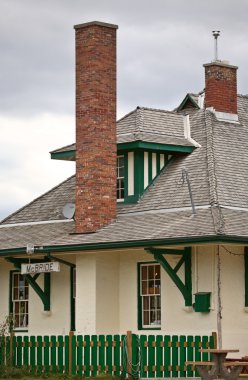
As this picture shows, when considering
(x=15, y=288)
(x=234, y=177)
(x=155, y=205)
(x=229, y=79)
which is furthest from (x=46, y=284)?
(x=229, y=79)

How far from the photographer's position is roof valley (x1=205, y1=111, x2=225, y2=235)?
27975 millimetres

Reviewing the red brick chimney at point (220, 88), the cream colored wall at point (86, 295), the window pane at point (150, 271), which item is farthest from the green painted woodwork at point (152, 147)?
the window pane at point (150, 271)

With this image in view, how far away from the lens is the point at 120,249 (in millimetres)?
A: 29484

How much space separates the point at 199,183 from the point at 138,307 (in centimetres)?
351

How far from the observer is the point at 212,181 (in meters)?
30.5

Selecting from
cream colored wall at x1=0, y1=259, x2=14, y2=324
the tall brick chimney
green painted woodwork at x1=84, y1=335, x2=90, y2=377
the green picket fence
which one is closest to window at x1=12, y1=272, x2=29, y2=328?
cream colored wall at x1=0, y1=259, x2=14, y2=324

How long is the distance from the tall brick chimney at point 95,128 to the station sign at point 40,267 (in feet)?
3.83

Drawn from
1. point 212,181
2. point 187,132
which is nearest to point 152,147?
point 187,132

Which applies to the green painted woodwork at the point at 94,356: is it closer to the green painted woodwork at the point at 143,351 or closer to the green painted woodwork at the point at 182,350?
the green painted woodwork at the point at 143,351

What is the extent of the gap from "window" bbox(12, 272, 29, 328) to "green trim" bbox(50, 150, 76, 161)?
140 inches

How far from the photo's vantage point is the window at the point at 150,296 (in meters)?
30.1

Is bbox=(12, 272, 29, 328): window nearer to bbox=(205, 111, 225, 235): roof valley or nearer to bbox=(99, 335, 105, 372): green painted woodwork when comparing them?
bbox=(99, 335, 105, 372): green painted woodwork

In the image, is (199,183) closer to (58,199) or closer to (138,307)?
(138,307)

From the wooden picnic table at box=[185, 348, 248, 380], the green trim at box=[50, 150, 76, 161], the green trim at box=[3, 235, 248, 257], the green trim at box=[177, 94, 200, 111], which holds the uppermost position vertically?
the green trim at box=[177, 94, 200, 111]
